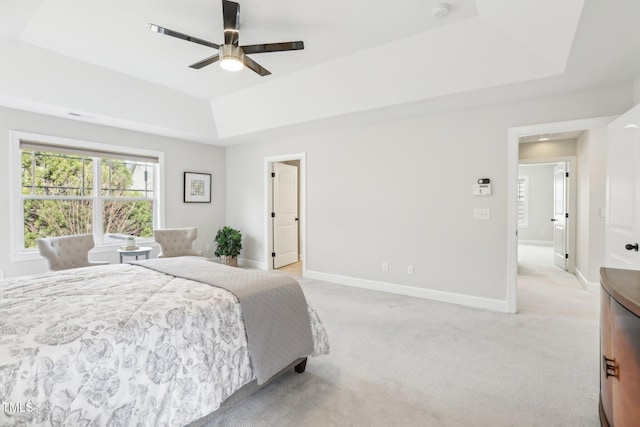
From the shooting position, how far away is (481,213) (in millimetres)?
3619

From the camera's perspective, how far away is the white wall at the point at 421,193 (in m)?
3.49

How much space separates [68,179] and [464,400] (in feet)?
17.4

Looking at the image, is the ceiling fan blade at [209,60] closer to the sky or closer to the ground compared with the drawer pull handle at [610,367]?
closer to the sky

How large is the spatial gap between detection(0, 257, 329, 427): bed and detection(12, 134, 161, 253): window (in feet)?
8.46

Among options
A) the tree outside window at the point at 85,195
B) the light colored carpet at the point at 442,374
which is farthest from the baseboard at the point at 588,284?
the tree outside window at the point at 85,195

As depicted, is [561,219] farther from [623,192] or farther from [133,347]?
[133,347]

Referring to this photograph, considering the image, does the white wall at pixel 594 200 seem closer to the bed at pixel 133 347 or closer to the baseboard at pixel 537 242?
the bed at pixel 133 347

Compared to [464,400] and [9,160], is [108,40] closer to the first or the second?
[9,160]

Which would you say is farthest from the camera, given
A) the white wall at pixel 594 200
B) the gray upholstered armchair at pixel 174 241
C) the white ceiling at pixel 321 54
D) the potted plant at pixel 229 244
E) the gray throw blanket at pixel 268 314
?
the potted plant at pixel 229 244

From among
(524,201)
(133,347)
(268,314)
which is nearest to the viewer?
(133,347)

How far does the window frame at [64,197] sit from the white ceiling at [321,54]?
0.40 metres

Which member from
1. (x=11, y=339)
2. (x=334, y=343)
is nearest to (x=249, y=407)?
(x=334, y=343)

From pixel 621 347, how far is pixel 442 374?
1216 millimetres

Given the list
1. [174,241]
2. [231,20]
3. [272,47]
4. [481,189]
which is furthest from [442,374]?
[174,241]
